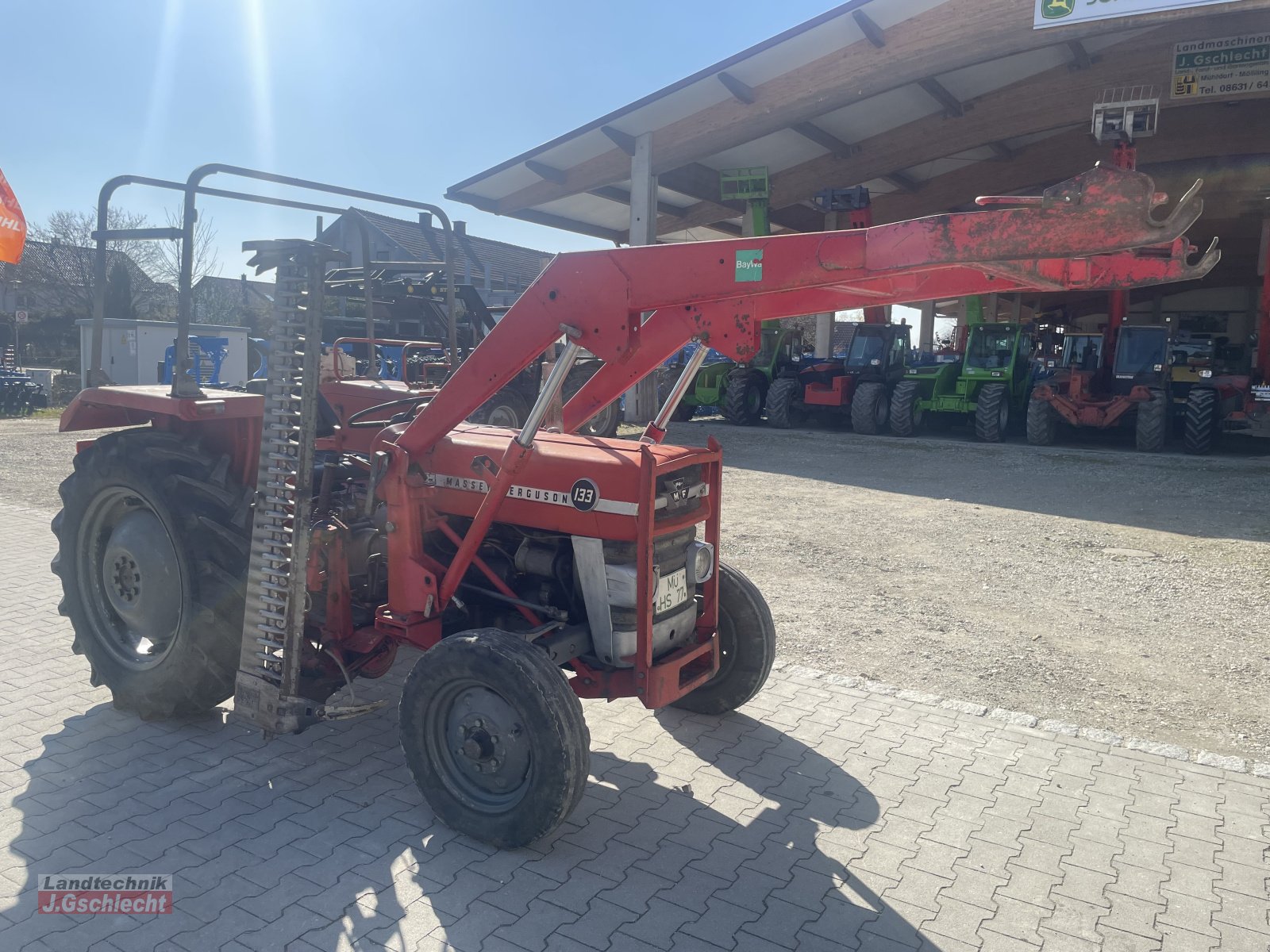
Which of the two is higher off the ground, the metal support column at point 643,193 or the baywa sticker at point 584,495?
the metal support column at point 643,193

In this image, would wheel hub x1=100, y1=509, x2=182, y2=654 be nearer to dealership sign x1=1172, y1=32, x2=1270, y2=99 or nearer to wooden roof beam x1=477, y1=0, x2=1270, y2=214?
wooden roof beam x1=477, y1=0, x2=1270, y2=214

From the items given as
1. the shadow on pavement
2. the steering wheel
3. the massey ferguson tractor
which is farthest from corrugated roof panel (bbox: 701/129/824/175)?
the shadow on pavement

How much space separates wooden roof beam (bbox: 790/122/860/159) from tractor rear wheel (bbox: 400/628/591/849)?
13.9m

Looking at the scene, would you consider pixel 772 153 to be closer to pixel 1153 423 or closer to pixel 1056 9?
pixel 1056 9

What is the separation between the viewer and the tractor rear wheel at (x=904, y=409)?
50.9ft

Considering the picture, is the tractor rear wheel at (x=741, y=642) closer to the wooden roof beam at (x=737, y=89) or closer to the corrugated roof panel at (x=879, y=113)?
the wooden roof beam at (x=737, y=89)

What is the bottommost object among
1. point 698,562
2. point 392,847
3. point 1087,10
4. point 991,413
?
point 392,847

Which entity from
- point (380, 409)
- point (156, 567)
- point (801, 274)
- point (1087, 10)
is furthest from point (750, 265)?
point (1087, 10)

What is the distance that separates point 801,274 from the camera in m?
2.79

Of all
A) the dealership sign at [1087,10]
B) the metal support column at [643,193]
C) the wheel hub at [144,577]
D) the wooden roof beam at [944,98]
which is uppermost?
the wooden roof beam at [944,98]

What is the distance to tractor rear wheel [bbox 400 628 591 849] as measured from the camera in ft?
9.65

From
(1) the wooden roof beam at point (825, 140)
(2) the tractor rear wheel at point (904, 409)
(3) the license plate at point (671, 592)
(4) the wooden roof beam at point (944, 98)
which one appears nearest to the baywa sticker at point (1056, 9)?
(4) the wooden roof beam at point (944, 98)

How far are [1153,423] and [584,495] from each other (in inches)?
520

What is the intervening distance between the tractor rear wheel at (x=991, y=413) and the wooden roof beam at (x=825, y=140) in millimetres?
5380
